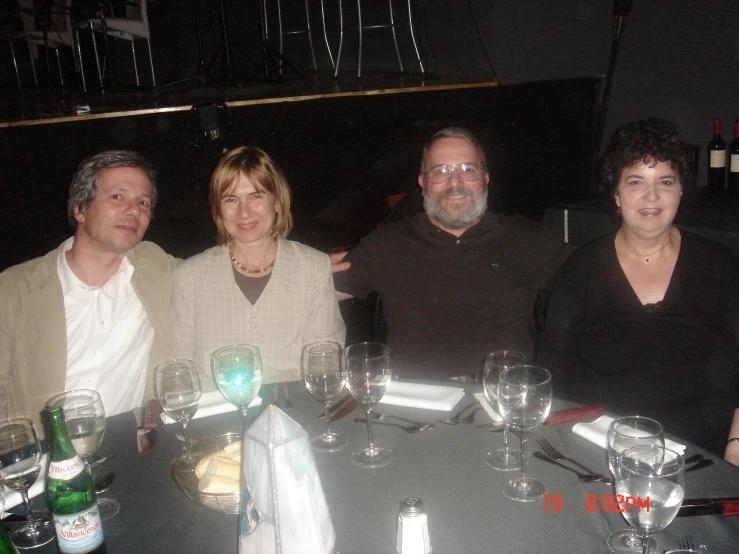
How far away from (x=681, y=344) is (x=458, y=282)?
2.46 feet

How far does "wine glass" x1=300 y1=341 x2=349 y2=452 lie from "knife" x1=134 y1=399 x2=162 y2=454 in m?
0.35

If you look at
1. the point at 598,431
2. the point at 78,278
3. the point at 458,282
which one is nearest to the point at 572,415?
the point at 598,431

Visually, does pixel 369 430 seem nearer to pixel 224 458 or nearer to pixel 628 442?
pixel 224 458

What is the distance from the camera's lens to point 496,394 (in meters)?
1.30

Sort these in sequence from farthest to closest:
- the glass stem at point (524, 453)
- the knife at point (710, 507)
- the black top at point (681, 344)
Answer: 1. the black top at point (681, 344)
2. the glass stem at point (524, 453)
3. the knife at point (710, 507)

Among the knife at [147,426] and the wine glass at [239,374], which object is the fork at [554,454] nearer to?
the wine glass at [239,374]

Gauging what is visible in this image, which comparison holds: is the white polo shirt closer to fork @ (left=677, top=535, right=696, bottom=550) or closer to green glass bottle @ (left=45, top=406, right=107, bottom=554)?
green glass bottle @ (left=45, top=406, right=107, bottom=554)

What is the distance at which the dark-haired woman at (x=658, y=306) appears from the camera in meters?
1.87

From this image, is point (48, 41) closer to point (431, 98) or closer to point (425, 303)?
point (431, 98)

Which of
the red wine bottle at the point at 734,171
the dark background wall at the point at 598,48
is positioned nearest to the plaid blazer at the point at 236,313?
the red wine bottle at the point at 734,171

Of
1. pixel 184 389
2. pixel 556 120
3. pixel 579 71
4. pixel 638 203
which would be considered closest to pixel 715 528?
pixel 184 389

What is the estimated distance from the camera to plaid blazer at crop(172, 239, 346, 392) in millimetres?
2109

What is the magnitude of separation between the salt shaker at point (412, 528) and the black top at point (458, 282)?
1.28 m

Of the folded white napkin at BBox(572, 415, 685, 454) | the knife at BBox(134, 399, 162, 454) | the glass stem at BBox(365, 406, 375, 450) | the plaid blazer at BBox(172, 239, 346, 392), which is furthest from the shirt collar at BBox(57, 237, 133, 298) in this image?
the folded white napkin at BBox(572, 415, 685, 454)
